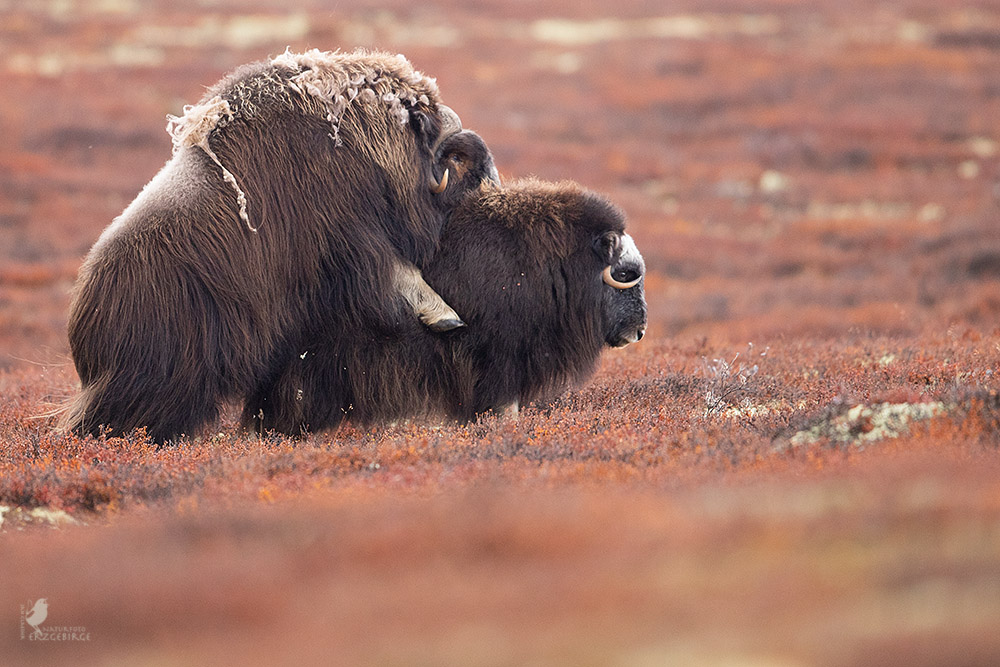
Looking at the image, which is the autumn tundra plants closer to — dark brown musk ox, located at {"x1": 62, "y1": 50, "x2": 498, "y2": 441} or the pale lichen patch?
the pale lichen patch

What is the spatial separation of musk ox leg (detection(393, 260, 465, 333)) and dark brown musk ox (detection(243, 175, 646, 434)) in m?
0.07

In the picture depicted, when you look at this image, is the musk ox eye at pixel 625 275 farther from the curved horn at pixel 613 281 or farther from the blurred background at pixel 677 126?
the blurred background at pixel 677 126

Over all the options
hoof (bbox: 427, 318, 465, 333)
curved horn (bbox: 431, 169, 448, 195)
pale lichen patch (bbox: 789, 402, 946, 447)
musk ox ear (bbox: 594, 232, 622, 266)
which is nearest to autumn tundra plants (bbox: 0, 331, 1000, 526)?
pale lichen patch (bbox: 789, 402, 946, 447)

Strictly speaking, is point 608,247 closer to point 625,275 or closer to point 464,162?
point 625,275

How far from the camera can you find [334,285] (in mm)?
5023

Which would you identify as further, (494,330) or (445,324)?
(494,330)

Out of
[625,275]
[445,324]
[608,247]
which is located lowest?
[445,324]

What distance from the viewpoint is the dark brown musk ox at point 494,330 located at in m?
5.14

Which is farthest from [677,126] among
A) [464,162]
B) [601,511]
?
[601,511]

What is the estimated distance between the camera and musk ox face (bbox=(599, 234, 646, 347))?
5.51 metres

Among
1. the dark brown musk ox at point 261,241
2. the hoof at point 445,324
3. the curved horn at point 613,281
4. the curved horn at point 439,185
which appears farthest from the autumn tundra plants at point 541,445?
the curved horn at point 439,185

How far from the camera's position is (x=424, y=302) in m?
5.16

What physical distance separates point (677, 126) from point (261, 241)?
1620 cm

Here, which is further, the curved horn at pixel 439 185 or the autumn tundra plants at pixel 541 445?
the curved horn at pixel 439 185
